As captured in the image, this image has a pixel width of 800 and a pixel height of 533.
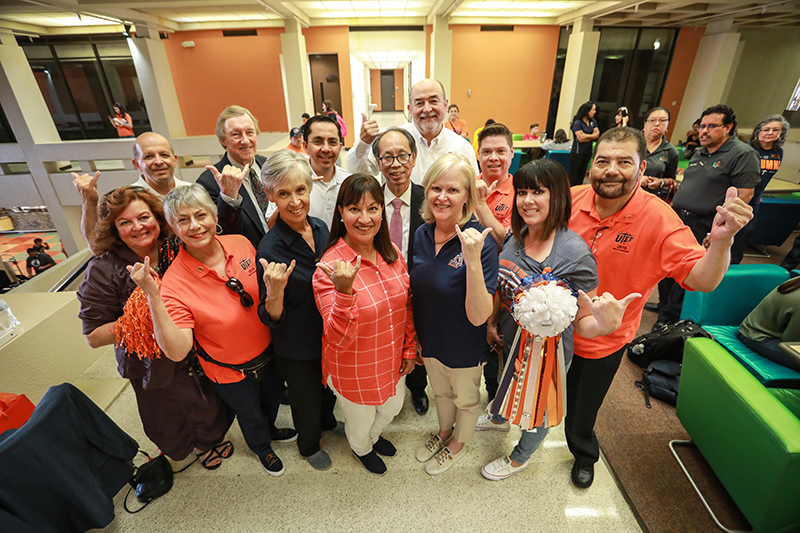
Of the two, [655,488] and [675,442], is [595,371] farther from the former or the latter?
[675,442]

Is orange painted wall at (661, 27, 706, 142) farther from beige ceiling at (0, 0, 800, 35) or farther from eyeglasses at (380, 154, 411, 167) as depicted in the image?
eyeglasses at (380, 154, 411, 167)

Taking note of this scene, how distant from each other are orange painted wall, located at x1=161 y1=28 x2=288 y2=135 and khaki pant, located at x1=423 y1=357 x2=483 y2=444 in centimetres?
1095

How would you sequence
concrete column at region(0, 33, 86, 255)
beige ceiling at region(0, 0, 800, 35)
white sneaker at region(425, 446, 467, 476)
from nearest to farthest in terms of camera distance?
white sneaker at region(425, 446, 467, 476) → beige ceiling at region(0, 0, 800, 35) → concrete column at region(0, 33, 86, 255)

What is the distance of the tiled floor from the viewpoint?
10644 millimetres

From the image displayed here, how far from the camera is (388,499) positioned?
2.06 metres

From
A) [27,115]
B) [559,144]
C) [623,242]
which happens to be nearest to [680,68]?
[559,144]

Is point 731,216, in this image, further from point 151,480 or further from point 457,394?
point 151,480

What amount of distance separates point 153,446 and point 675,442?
3.52m

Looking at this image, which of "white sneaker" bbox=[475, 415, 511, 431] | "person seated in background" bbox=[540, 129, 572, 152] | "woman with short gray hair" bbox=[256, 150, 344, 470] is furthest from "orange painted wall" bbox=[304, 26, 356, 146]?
"white sneaker" bbox=[475, 415, 511, 431]

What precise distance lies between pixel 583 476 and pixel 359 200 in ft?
6.67

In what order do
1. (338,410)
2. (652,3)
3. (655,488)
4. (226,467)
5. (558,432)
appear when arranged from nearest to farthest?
1. (655,488)
2. (226,467)
3. (558,432)
4. (338,410)
5. (652,3)

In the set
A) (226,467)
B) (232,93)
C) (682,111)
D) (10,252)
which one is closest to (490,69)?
(682,111)

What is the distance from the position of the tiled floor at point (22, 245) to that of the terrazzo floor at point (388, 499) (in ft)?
39.8

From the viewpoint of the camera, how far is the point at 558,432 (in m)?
2.45
